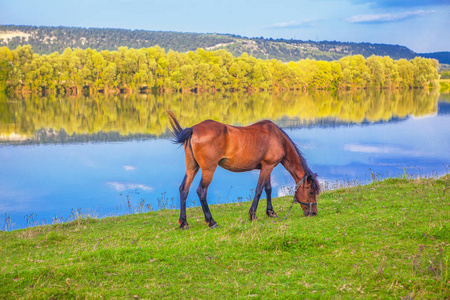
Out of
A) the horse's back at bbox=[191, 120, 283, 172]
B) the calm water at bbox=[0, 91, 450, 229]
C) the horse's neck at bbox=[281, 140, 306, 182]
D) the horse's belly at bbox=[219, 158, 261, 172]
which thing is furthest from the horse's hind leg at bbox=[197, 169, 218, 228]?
the calm water at bbox=[0, 91, 450, 229]

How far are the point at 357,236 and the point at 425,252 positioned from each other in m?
1.35

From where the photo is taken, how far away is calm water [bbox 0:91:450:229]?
63.7 feet

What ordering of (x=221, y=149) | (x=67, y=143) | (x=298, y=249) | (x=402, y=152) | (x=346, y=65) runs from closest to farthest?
(x=298, y=249) → (x=221, y=149) → (x=402, y=152) → (x=67, y=143) → (x=346, y=65)

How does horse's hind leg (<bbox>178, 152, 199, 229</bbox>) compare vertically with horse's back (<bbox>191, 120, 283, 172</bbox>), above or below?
below

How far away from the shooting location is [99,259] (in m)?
6.38

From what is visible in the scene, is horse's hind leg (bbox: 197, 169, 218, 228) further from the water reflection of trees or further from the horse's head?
the water reflection of trees

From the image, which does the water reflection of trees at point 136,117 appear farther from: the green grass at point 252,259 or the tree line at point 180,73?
the green grass at point 252,259

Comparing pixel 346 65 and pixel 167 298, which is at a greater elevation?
pixel 346 65

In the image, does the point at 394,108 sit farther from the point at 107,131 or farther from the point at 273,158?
the point at 273,158

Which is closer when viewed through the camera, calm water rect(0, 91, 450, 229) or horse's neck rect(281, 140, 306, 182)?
horse's neck rect(281, 140, 306, 182)

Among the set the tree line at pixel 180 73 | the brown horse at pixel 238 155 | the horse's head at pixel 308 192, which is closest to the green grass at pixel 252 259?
the horse's head at pixel 308 192

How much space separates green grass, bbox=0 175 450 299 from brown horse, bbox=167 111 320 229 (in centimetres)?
55

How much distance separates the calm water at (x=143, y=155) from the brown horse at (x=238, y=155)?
6.25 metres

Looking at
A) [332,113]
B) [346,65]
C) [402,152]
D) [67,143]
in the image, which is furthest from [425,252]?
[346,65]
